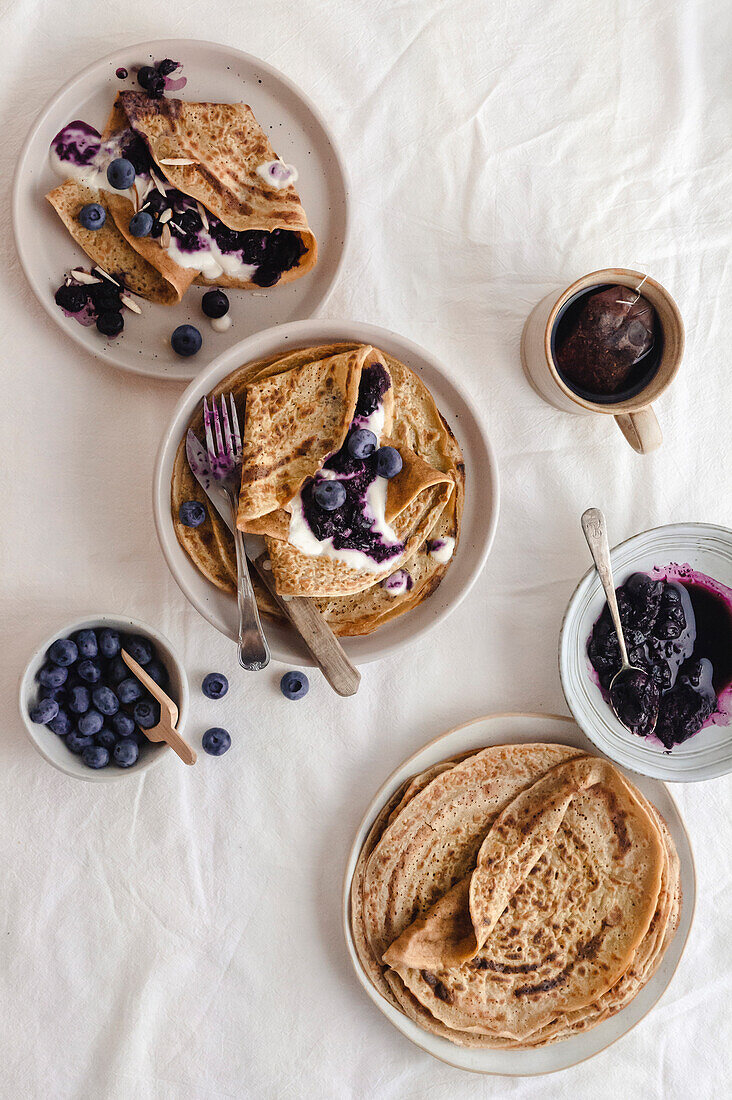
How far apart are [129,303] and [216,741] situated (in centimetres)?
93

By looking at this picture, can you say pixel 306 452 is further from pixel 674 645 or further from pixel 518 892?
pixel 518 892

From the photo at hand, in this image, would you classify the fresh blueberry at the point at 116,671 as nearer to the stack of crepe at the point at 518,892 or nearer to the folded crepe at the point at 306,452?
the folded crepe at the point at 306,452

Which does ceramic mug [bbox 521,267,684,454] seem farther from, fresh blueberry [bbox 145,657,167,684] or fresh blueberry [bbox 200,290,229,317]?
fresh blueberry [bbox 145,657,167,684]

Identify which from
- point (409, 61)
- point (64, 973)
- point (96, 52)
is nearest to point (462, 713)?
point (64, 973)

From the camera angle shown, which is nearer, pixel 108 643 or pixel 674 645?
pixel 108 643

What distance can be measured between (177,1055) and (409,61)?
87.9 inches

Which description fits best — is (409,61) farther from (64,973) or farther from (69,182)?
(64,973)

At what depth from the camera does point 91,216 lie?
165cm

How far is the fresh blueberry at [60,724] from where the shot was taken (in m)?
1.70

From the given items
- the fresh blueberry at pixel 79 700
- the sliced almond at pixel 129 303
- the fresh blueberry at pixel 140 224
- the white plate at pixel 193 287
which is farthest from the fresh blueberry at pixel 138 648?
the fresh blueberry at pixel 140 224

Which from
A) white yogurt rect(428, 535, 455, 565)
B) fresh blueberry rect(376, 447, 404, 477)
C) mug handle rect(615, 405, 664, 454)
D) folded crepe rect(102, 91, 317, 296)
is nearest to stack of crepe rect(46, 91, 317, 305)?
folded crepe rect(102, 91, 317, 296)

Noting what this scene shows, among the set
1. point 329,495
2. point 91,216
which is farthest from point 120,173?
point 329,495

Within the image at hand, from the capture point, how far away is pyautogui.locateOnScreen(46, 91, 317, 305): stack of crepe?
168 centimetres

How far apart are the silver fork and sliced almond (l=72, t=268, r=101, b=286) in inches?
14.4
